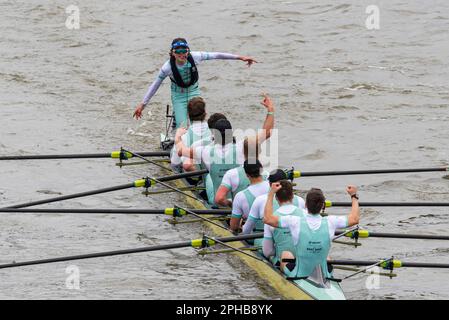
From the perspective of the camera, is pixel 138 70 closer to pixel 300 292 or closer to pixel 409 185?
pixel 409 185

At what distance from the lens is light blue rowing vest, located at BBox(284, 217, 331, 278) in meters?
13.1

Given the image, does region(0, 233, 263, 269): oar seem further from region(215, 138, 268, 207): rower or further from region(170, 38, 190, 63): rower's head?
region(170, 38, 190, 63): rower's head

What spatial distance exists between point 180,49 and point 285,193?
602 centimetres

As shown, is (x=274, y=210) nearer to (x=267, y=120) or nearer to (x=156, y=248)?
(x=156, y=248)

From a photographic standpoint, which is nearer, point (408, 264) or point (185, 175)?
point (408, 264)

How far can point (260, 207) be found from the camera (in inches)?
551

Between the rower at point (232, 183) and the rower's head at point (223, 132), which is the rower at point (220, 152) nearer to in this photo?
the rower's head at point (223, 132)

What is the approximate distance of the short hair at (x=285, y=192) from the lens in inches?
513

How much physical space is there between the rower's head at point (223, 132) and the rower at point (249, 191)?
0.98m

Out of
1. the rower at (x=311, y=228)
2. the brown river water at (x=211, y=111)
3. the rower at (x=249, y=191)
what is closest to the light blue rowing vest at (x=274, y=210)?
the rower at (x=249, y=191)

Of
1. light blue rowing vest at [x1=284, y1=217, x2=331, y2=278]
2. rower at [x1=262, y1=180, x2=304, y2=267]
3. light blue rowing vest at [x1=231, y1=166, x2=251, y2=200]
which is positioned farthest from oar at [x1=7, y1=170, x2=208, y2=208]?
light blue rowing vest at [x1=284, y1=217, x2=331, y2=278]

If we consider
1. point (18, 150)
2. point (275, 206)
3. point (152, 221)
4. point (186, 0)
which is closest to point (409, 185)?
point (152, 221)

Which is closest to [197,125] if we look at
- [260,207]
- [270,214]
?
[260,207]

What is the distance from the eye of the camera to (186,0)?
1314 inches
